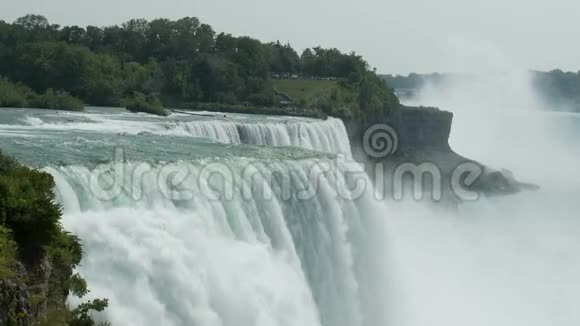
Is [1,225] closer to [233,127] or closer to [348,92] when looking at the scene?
[233,127]

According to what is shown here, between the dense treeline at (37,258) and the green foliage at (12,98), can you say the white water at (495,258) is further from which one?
the green foliage at (12,98)

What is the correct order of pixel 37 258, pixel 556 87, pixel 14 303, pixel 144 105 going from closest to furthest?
pixel 14 303, pixel 37 258, pixel 144 105, pixel 556 87

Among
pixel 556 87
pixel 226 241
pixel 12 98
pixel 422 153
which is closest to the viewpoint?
pixel 226 241

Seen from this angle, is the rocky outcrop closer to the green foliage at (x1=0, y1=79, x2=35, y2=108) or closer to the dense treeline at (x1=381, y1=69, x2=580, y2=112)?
the green foliage at (x1=0, y1=79, x2=35, y2=108)

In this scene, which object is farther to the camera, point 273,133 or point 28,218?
point 273,133

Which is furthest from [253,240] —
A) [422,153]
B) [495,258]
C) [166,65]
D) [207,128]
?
[166,65]

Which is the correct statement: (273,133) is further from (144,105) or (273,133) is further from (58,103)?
(58,103)

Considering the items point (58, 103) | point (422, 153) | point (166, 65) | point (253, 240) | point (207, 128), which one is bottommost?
point (422, 153)

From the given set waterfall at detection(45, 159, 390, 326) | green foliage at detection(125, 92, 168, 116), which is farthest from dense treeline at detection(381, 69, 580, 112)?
waterfall at detection(45, 159, 390, 326)
